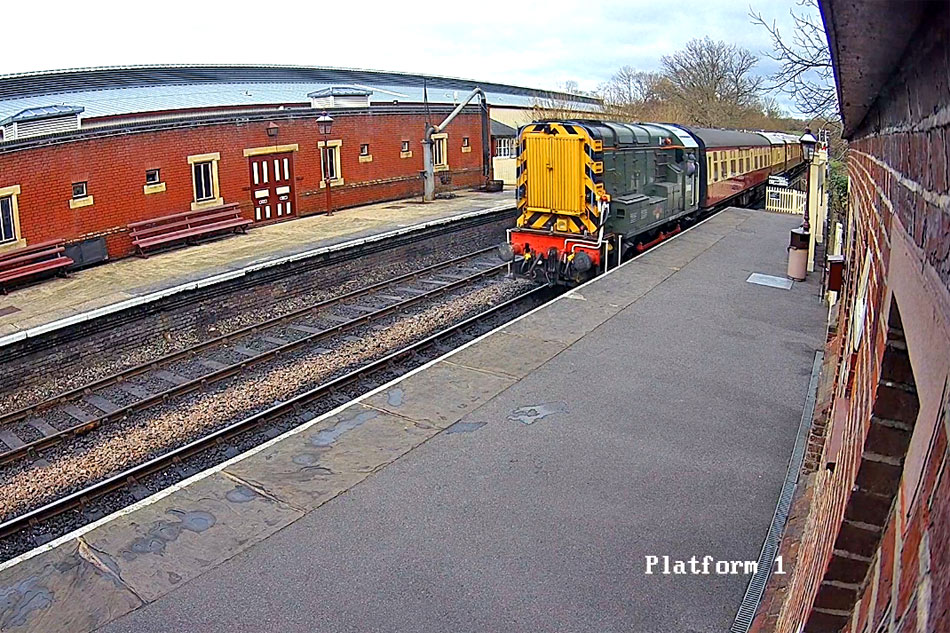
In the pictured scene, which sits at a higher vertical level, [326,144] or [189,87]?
[189,87]

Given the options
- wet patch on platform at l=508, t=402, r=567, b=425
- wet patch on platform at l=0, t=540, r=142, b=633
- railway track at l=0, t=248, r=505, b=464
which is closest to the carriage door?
railway track at l=0, t=248, r=505, b=464

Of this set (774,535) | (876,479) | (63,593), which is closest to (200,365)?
(63,593)

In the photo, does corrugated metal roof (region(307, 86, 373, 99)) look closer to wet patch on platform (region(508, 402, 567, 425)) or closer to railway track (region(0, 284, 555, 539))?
railway track (region(0, 284, 555, 539))

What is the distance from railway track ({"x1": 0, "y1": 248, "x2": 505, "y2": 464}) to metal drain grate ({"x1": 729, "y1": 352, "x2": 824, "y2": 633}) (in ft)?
26.0

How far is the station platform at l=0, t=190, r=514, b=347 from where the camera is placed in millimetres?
12664

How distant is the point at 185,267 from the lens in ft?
52.8

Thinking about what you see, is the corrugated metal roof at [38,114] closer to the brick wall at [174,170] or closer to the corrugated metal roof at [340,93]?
the brick wall at [174,170]

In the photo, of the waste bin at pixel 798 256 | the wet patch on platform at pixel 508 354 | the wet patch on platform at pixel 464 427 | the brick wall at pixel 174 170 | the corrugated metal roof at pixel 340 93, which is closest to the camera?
the wet patch on platform at pixel 464 427

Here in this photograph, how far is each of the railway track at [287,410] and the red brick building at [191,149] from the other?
9.40 meters

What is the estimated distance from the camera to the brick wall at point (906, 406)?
115cm

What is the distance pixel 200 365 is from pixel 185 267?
4959 mm

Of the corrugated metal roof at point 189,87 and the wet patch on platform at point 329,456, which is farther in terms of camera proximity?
the corrugated metal roof at point 189,87

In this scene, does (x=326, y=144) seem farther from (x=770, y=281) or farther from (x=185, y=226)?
(x=770, y=281)

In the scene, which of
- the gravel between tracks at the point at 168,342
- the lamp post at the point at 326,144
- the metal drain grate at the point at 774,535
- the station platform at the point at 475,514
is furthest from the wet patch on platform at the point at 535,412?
the lamp post at the point at 326,144
